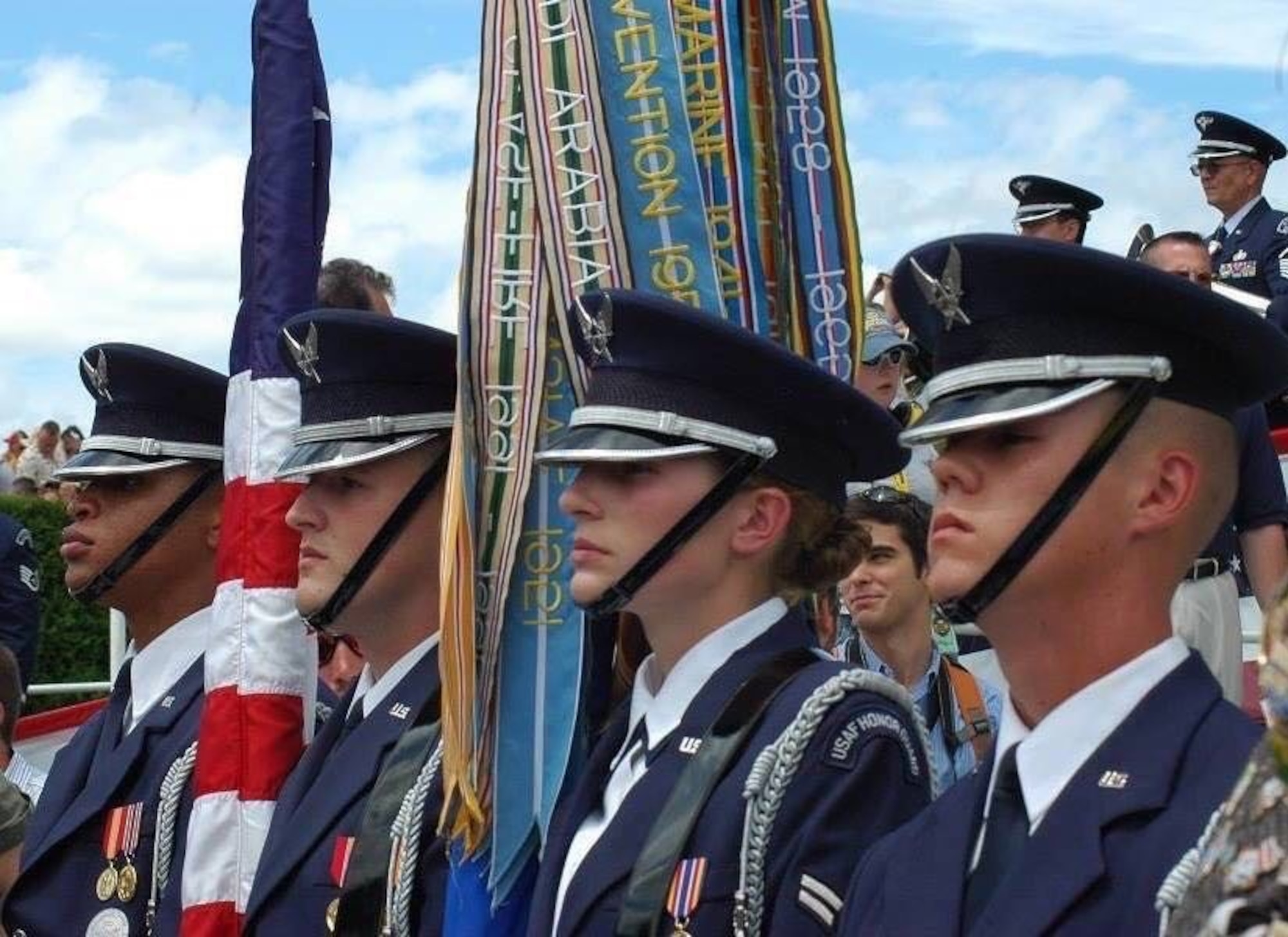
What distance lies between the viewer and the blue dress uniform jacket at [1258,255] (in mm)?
9484

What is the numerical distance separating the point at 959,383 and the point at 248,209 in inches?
90.6

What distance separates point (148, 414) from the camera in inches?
224

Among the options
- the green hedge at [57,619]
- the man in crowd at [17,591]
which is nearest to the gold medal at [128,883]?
the man in crowd at [17,591]

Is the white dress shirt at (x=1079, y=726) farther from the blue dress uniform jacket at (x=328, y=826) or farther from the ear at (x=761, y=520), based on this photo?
the blue dress uniform jacket at (x=328, y=826)

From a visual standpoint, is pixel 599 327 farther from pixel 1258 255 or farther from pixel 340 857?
pixel 1258 255

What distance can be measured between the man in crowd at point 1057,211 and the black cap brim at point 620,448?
5398 mm

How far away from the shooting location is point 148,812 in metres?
5.11

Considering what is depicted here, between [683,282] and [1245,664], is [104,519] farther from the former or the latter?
[1245,664]

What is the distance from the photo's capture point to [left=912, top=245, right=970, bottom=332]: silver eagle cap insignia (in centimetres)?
321

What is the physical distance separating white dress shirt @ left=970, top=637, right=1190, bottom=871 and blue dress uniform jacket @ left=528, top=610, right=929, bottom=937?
486 mm

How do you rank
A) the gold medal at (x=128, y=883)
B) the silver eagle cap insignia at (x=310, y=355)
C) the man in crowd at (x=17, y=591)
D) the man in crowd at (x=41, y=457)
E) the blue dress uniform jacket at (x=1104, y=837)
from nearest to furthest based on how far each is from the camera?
the blue dress uniform jacket at (x=1104, y=837) < the silver eagle cap insignia at (x=310, y=355) < the gold medal at (x=128, y=883) < the man in crowd at (x=17, y=591) < the man in crowd at (x=41, y=457)

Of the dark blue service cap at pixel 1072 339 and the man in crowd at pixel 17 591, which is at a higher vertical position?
the dark blue service cap at pixel 1072 339

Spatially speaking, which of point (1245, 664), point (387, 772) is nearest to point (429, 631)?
point (387, 772)

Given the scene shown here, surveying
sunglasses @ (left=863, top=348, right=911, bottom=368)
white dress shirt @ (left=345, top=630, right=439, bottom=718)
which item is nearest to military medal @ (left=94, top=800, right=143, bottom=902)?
white dress shirt @ (left=345, top=630, right=439, bottom=718)
